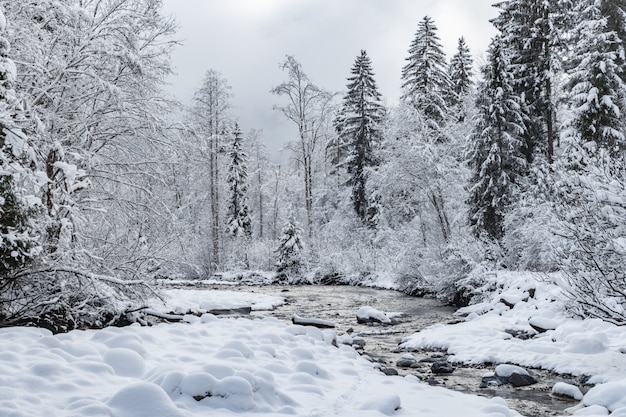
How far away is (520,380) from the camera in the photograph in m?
6.90

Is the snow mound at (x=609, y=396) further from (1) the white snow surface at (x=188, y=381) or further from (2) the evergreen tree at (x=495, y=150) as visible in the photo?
(2) the evergreen tree at (x=495, y=150)

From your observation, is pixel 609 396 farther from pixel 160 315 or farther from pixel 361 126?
pixel 361 126

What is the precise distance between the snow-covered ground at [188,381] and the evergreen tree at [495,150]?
1216 centimetres

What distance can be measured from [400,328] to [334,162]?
2739 centimetres

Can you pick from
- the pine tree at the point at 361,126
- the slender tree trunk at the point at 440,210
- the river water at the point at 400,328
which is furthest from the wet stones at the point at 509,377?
the pine tree at the point at 361,126

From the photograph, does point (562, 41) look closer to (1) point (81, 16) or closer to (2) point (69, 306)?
(1) point (81, 16)

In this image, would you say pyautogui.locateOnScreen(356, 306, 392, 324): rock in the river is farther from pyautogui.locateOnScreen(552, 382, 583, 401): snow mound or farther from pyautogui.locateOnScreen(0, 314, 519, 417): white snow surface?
pyautogui.locateOnScreen(552, 382, 583, 401): snow mound

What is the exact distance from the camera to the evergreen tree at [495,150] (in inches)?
715

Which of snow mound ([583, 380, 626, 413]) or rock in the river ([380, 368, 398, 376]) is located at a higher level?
snow mound ([583, 380, 626, 413])

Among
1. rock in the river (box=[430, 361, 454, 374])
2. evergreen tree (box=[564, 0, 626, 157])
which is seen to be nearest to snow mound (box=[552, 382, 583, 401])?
rock in the river (box=[430, 361, 454, 374])

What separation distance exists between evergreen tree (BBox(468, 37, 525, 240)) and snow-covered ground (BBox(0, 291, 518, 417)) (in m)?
12.2

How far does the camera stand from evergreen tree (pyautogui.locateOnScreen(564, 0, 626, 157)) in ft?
53.5

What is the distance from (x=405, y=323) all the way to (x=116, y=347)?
305 inches

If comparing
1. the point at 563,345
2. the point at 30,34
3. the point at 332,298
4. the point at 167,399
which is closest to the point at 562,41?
the point at 332,298
